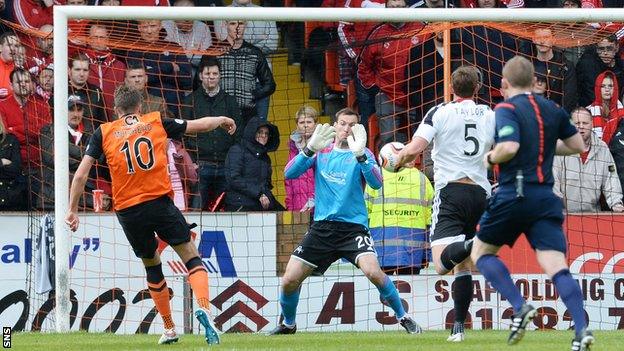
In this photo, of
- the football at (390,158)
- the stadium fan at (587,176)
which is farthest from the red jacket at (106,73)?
the football at (390,158)

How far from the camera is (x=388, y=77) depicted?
53.2 ft

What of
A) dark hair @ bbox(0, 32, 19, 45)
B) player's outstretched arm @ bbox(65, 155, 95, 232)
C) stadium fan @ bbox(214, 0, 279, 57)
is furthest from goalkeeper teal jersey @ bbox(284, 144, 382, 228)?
stadium fan @ bbox(214, 0, 279, 57)

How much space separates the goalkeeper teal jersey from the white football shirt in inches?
51.0

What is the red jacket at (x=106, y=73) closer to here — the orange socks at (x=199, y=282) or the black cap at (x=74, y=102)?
the black cap at (x=74, y=102)

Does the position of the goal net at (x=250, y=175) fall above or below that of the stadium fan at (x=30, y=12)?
below

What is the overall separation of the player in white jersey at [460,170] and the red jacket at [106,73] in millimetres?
5661

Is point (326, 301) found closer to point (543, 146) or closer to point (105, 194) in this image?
point (105, 194)

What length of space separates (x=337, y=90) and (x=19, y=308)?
530 centimetres

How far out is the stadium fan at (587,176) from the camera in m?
15.0

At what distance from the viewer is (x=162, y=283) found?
443 inches

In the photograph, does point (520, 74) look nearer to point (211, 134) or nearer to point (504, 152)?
point (504, 152)

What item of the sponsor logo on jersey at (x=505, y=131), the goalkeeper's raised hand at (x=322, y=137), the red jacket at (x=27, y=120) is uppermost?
the red jacket at (x=27, y=120)

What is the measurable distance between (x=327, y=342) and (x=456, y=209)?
60.4 inches

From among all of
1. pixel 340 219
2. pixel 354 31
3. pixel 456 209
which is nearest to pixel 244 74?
pixel 354 31
